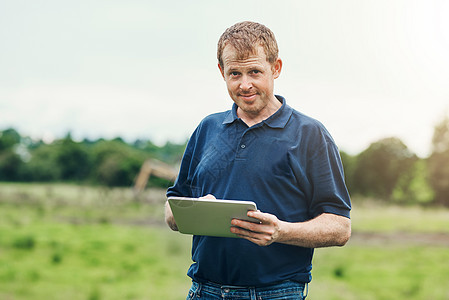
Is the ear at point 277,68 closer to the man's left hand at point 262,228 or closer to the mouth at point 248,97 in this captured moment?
the mouth at point 248,97

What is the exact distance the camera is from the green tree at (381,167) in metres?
17.1

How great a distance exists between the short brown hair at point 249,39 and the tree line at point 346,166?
13891 mm

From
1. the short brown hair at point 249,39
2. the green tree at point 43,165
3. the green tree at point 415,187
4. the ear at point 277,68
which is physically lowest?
the ear at point 277,68

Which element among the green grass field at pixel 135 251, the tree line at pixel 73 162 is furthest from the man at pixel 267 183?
the tree line at pixel 73 162

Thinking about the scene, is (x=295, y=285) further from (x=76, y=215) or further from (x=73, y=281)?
(x=76, y=215)

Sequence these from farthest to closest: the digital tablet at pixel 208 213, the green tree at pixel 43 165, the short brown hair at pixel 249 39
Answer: the green tree at pixel 43 165
the short brown hair at pixel 249 39
the digital tablet at pixel 208 213

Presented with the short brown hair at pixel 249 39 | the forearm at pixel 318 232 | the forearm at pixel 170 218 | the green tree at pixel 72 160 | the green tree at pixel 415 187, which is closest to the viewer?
the forearm at pixel 318 232

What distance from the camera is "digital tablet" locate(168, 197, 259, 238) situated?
1723 mm

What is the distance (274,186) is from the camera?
195 centimetres

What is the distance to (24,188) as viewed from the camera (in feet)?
55.3

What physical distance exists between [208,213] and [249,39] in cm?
72

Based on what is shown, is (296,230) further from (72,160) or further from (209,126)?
(72,160)

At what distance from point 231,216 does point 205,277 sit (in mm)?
397

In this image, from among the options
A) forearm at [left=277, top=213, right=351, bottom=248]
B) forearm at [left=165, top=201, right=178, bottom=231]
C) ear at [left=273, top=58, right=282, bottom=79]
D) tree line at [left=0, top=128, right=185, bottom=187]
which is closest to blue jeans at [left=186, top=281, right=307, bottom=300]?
forearm at [left=277, top=213, right=351, bottom=248]
